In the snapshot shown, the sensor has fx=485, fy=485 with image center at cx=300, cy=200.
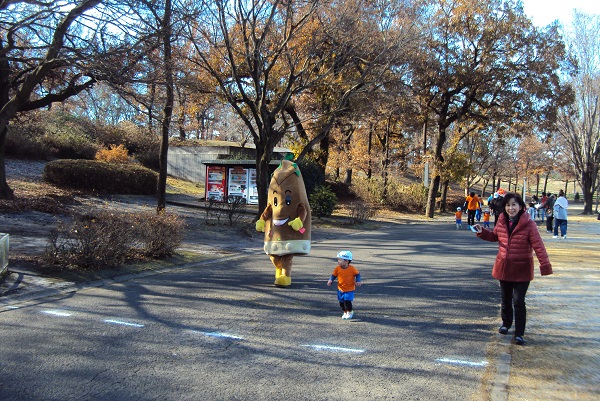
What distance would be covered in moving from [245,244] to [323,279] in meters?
5.54

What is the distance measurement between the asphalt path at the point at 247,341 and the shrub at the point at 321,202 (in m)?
14.4

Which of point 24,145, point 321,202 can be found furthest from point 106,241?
point 24,145

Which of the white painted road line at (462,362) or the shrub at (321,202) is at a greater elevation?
the shrub at (321,202)

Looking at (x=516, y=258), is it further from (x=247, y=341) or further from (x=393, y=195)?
(x=393, y=195)

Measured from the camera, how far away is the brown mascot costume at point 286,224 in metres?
8.04

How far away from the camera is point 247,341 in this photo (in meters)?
5.21

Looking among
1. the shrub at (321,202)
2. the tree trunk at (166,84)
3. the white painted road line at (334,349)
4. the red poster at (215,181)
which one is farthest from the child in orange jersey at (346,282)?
the red poster at (215,181)

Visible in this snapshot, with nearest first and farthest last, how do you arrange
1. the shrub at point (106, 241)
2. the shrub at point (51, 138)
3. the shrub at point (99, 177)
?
the shrub at point (106, 241), the shrub at point (99, 177), the shrub at point (51, 138)

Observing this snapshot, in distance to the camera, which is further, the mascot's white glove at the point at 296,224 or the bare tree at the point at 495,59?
the bare tree at the point at 495,59

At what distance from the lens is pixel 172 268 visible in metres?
9.58

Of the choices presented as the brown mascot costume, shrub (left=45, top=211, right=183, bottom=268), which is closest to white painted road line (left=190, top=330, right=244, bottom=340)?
the brown mascot costume

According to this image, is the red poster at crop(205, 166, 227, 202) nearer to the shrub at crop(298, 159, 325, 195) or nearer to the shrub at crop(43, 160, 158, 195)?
the shrub at crop(43, 160, 158, 195)

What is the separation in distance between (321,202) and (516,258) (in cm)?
1819

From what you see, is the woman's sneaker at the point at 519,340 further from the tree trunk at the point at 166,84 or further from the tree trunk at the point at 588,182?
the tree trunk at the point at 588,182
